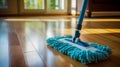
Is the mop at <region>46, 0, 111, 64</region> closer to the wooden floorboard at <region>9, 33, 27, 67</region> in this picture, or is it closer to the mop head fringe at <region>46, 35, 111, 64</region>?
the mop head fringe at <region>46, 35, 111, 64</region>

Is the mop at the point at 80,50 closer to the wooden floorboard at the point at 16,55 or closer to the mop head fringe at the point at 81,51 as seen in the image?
the mop head fringe at the point at 81,51

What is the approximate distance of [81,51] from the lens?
1023 millimetres

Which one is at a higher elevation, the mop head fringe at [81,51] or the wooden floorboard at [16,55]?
the mop head fringe at [81,51]

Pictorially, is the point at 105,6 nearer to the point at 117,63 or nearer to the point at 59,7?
the point at 59,7

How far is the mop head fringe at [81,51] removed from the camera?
3.22 ft

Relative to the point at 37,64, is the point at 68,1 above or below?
above

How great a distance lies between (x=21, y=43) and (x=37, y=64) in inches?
18.5

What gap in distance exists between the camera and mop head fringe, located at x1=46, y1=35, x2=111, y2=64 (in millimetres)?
982

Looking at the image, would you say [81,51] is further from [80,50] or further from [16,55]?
[16,55]

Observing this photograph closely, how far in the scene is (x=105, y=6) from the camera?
3.54 metres

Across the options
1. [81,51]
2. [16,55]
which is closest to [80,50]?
[81,51]

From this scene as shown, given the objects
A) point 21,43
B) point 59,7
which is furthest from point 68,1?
point 21,43

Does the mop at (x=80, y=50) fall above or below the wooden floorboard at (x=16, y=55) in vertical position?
above

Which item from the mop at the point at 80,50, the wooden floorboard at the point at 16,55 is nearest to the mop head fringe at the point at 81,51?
the mop at the point at 80,50
